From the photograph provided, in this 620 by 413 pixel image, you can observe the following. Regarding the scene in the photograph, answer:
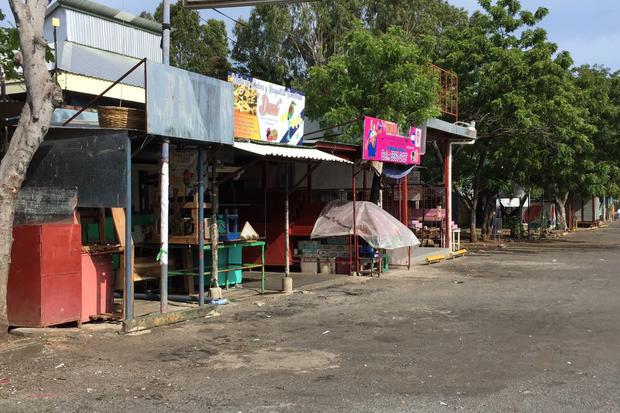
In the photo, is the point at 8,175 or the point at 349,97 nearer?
the point at 8,175

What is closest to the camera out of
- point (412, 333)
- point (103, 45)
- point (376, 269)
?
point (412, 333)

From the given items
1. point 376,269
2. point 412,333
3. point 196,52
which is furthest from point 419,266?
point 196,52

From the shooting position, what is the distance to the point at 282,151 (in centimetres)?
1205

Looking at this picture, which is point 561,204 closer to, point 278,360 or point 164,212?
point 164,212

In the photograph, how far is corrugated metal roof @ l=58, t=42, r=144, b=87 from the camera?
18.2 m

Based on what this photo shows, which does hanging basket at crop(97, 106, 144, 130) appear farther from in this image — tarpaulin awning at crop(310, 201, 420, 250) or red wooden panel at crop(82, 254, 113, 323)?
tarpaulin awning at crop(310, 201, 420, 250)

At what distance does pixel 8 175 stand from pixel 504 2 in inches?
879

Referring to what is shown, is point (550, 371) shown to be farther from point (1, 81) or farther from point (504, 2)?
point (504, 2)

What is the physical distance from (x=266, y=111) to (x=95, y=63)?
924 cm

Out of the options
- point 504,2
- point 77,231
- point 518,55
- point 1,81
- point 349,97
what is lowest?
point 77,231

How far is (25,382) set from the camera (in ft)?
20.1

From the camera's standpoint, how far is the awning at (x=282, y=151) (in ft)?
36.4

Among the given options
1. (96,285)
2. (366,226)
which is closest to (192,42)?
(366,226)

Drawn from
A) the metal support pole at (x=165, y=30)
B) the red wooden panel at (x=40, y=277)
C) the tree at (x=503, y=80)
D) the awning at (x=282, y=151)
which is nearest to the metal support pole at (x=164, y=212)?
the red wooden panel at (x=40, y=277)
